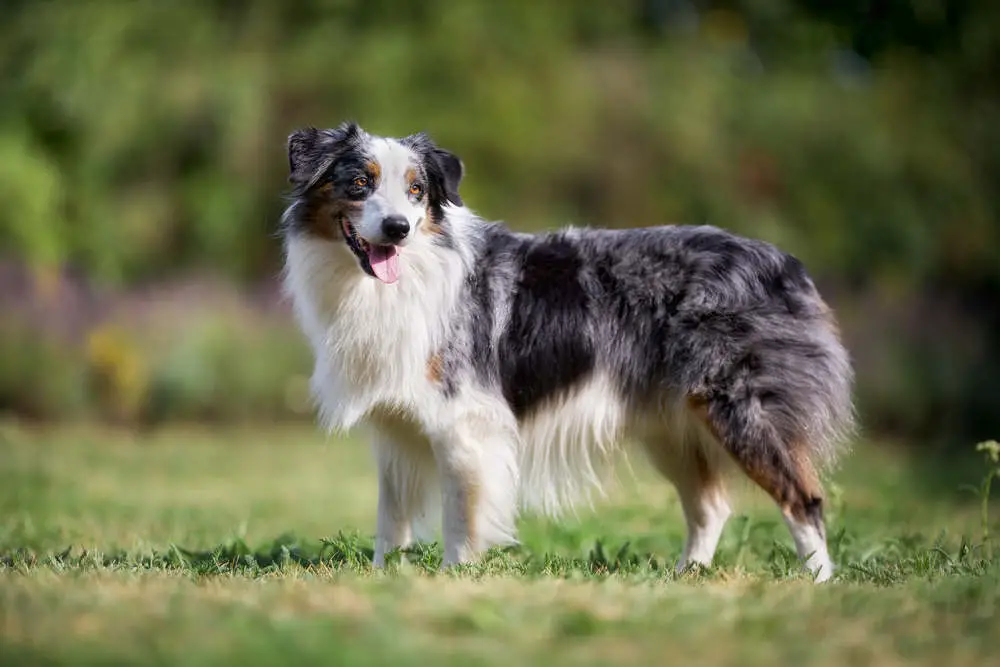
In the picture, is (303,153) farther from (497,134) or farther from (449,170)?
(497,134)

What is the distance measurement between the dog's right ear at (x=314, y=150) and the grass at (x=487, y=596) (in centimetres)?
158

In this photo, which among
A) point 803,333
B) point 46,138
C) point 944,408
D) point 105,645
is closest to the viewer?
point 105,645

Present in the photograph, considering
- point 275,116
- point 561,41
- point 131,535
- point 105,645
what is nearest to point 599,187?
point 561,41

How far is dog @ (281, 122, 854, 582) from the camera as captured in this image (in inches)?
196

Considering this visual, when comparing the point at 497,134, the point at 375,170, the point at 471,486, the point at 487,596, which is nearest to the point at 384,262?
the point at 375,170

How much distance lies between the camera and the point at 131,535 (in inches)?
246

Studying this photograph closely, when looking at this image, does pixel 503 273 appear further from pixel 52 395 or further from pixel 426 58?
pixel 426 58

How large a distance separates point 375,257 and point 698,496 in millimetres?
1953

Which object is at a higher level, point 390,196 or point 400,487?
point 390,196

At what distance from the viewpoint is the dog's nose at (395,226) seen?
4.77 metres

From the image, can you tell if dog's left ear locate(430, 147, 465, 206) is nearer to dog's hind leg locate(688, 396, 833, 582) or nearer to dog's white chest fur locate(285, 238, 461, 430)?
dog's white chest fur locate(285, 238, 461, 430)

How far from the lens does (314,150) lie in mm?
5066

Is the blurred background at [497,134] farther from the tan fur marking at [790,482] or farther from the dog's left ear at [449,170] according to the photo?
the tan fur marking at [790,482]

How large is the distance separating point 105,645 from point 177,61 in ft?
49.6
